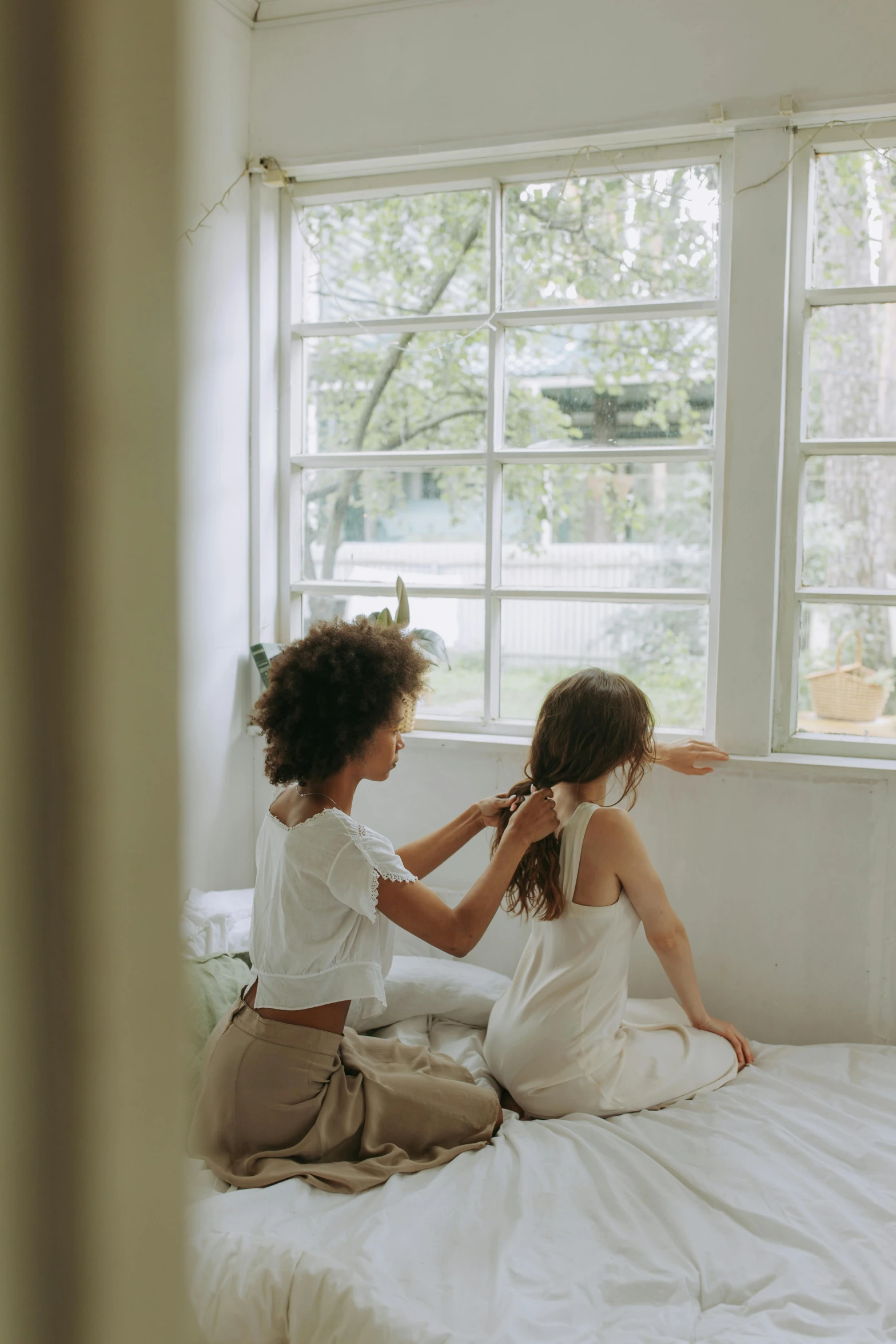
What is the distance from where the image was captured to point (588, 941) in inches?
70.4

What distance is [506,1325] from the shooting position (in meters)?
1.16

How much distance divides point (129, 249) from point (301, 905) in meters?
1.49

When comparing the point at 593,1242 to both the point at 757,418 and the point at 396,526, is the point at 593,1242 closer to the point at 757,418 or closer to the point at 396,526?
the point at 757,418

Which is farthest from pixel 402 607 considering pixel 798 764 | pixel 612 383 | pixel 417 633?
pixel 798 764

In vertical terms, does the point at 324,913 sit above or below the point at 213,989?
above

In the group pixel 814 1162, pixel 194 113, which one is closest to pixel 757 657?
pixel 814 1162

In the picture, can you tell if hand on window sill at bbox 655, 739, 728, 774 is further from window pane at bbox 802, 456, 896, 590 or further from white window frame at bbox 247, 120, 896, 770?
window pane at bbox 802, 456, 896, 590

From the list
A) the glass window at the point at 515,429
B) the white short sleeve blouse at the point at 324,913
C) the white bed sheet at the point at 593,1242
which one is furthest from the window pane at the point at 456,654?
the white bed sheet at the point at 593,1242

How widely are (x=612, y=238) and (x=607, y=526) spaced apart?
706 mm

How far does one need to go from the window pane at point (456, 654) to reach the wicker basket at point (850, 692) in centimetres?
85

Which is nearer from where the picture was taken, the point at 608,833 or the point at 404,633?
the point at 608,833

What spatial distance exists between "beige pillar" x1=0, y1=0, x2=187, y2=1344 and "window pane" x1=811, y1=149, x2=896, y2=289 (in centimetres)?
245

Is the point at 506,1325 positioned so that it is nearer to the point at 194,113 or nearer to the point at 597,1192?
the point at 597,1192

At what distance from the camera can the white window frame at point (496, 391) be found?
91.6 inches
